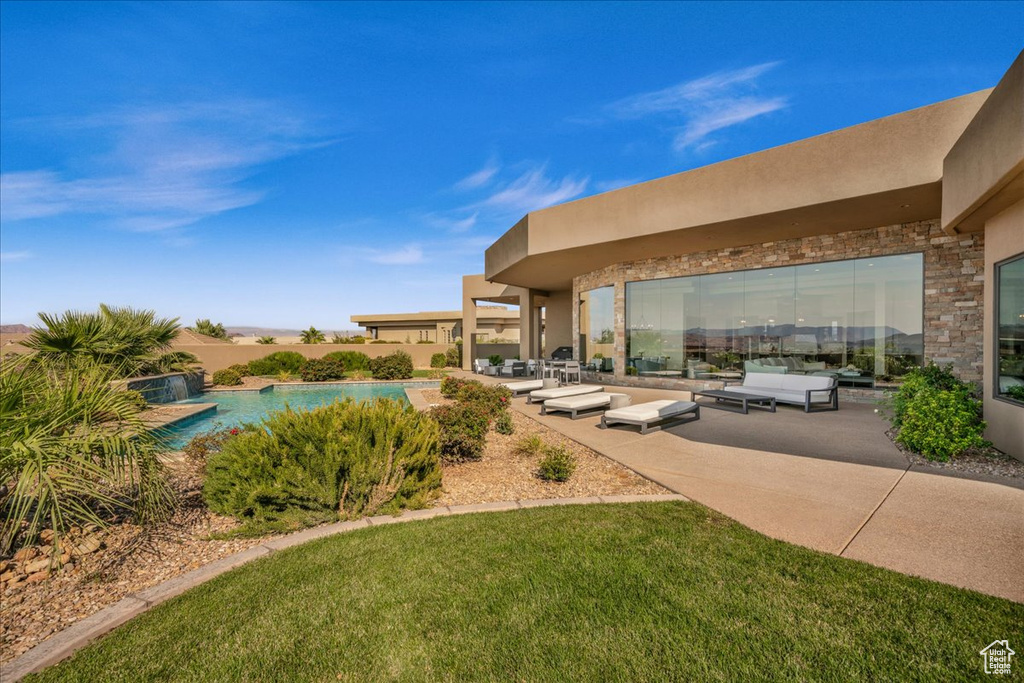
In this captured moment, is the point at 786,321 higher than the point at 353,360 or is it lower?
higher

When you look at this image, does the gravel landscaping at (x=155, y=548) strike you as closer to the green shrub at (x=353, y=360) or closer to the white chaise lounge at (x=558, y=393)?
the white chaise lounge at (x=558, y=393)

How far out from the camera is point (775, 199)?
346 inches

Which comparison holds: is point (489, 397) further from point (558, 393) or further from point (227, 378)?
point (227, 378)

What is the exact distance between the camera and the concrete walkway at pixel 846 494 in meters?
3.11

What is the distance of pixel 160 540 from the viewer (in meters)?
3.79

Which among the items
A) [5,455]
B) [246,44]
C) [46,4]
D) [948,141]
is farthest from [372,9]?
[948,141]

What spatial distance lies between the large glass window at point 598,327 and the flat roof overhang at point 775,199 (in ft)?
8.05

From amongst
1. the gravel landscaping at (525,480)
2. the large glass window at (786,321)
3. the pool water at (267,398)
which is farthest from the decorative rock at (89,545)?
the large glass window at (786,321)

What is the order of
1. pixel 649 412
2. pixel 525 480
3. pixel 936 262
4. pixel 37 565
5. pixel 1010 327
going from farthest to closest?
pixel 936 262
pixel 649 412
pixel 1010 327
pixel 525 480
pixel 37 565

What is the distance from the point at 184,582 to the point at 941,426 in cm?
817

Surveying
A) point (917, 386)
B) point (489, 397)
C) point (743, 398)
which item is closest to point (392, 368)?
point (489, 397)

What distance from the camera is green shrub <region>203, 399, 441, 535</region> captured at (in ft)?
12.9

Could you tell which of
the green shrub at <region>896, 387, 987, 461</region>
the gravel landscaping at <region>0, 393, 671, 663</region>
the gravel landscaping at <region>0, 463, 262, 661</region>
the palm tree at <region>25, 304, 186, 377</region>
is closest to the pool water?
the palm tree at <region>25, 304, 186, 377</region>

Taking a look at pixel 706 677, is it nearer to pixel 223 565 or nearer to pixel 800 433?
pixel 223 565
